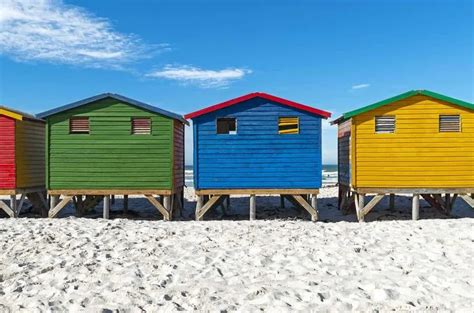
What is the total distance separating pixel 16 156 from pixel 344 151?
40.7ft

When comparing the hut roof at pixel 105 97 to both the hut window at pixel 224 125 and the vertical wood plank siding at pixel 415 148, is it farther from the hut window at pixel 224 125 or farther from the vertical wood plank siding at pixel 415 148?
the vertical wood plank siding at pixel 415 148

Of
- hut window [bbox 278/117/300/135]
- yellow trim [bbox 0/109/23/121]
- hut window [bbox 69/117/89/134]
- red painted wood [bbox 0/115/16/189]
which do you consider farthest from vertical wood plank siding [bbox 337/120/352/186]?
red painted wood [bbox 0/115/16/189]

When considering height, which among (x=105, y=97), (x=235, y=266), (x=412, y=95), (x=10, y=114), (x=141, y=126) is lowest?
(x=235, y=266)

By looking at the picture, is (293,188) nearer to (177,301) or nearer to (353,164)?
(353,164)

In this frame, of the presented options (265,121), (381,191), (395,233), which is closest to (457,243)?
(395,233)

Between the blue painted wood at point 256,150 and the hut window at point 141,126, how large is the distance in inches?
63.9

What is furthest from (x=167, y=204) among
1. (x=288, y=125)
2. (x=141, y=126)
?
(x=288, y=125)

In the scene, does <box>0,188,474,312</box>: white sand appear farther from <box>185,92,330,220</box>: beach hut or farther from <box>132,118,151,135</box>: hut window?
<box>132,118,151,135</box>: hut window

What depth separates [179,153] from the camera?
59.8 ft

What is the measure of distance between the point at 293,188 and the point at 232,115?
324 centimetres

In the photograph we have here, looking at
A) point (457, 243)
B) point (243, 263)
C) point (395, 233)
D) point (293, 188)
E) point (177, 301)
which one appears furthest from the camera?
point (293, 188)

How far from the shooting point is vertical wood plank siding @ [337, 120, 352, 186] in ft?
57.0

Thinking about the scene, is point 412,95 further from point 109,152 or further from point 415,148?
point 109,152

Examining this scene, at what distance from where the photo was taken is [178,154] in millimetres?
17859
